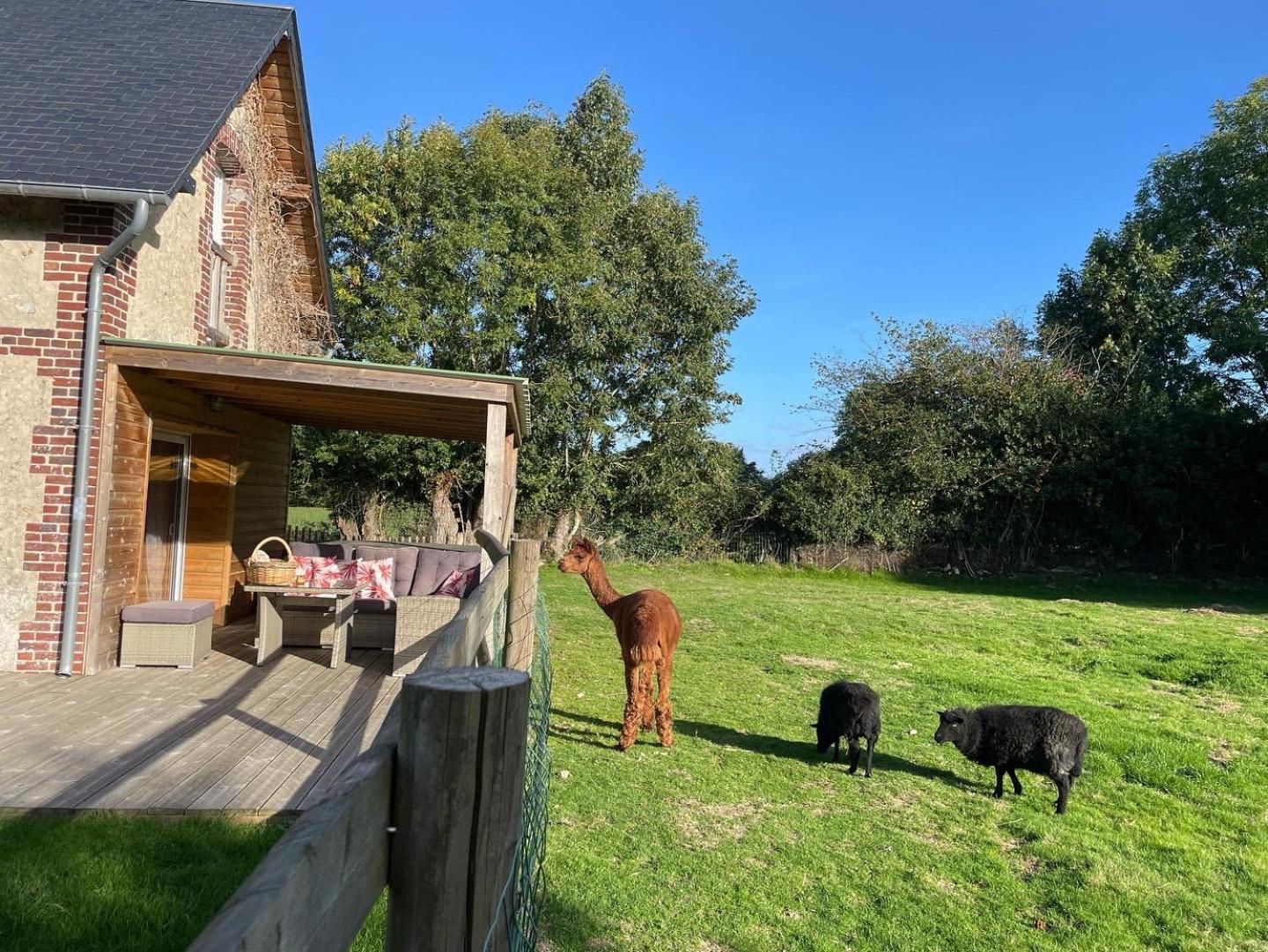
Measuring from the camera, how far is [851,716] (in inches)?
234

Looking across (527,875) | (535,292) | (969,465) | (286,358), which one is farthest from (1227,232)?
(527,875)

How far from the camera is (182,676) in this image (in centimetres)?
A: 679

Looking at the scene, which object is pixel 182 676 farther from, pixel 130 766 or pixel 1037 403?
pixel 1037 403

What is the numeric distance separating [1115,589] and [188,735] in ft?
64.0

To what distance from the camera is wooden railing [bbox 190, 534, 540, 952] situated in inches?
39.4

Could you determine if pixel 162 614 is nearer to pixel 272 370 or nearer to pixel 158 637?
pixel 158 637

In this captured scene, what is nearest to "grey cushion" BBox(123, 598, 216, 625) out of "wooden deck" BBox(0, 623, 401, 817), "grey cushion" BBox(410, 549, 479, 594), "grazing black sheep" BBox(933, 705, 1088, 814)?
"wooden deck" BBox(0, 623, 401, 817)

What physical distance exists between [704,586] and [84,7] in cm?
1392

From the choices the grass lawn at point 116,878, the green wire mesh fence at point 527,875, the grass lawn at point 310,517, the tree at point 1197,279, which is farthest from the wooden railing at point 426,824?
the tree at point 1197,279

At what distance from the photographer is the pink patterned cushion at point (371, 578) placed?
883cm

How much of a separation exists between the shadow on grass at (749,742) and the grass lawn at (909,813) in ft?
0.09

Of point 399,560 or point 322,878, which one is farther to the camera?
point 399,560

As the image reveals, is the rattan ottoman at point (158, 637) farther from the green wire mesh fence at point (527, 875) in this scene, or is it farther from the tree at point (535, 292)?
the tree at point (535, 292)

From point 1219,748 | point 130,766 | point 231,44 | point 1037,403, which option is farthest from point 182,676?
point 1037,403
